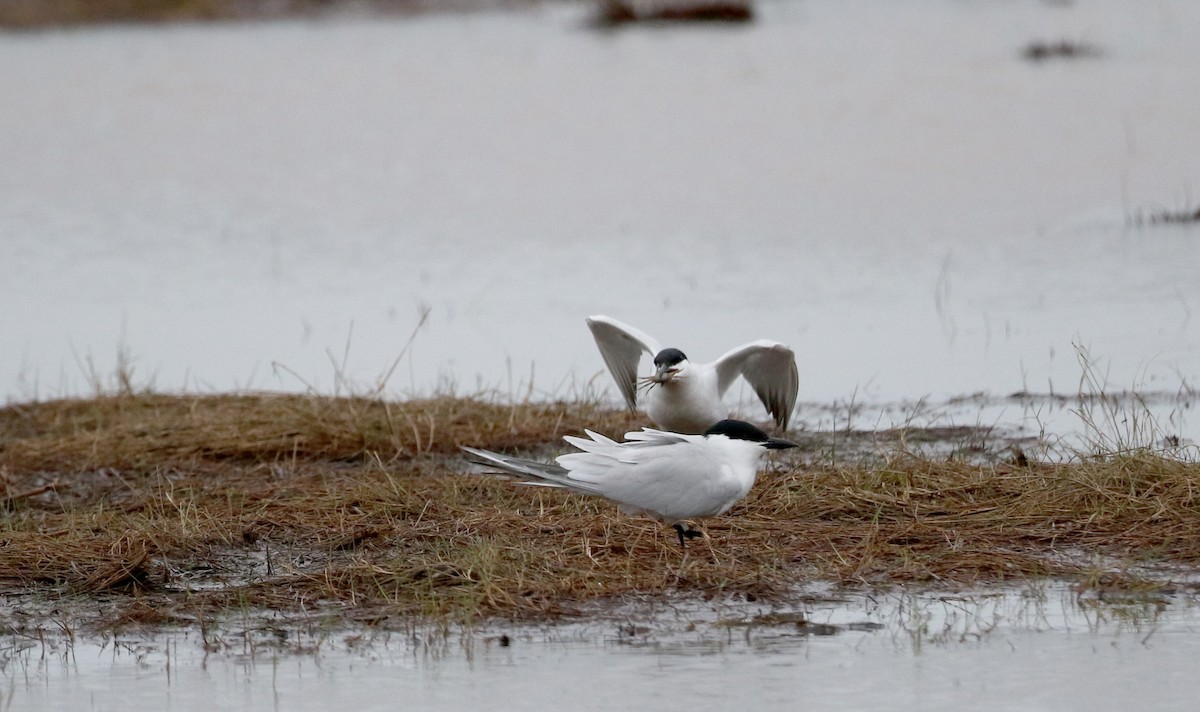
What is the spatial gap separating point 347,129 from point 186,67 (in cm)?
596

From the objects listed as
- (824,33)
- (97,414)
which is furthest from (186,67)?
(97,414)

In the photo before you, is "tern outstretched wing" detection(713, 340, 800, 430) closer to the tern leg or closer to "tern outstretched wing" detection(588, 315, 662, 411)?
"tern outstretched wing" detection(588, 315, 662, 411)

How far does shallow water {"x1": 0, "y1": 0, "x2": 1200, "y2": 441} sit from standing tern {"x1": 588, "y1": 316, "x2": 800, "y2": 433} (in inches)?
39.6

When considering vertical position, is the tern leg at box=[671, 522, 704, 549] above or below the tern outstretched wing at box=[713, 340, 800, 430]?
below

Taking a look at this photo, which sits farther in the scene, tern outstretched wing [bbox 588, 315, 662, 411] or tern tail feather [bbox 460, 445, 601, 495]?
tern outstretched wing [bbox 588, 315, 662, 411]

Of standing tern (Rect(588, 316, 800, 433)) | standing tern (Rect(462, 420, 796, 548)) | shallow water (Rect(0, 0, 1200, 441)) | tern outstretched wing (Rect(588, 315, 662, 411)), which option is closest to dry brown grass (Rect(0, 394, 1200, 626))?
standing tern (Rect(462, 420, 796, 548))

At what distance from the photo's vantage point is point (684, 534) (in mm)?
6000

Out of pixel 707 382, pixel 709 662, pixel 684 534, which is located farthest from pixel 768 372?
pixel 709 662

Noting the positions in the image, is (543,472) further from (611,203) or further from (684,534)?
(611,203)

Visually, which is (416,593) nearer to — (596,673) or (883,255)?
(596,673)

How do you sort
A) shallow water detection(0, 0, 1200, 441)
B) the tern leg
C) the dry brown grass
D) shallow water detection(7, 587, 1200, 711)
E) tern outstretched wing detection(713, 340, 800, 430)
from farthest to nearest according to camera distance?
shallow water detection(0, 0, 1200, 441) < tern outstretched wing detection(713, 340, 800, 430) < the tern leg < the dry brown grass < shallow water detection(7, 587, 1200, 711)

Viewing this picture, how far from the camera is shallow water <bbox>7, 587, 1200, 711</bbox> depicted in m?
4.70

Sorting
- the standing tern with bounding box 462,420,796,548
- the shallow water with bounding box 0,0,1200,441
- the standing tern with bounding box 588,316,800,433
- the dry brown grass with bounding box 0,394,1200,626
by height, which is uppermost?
the shallow water with bounding box 0,0,1200,441

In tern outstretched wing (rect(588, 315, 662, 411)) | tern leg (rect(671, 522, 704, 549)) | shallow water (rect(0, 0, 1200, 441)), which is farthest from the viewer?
shallow water (rect(0, 0, 1200, 441))
